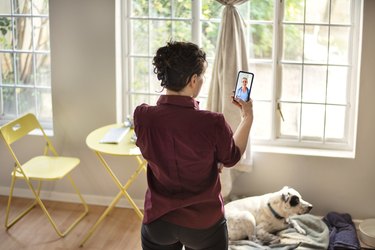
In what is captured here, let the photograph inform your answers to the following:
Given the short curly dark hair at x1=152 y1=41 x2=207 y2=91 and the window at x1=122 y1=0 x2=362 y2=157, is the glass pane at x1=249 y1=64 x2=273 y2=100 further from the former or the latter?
the short curly dark hair at x1=152 y1=41 x2=207 y2=91

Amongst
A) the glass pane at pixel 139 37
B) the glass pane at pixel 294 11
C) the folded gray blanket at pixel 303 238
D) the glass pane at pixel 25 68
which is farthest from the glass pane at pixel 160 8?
the folded gray blanket at pixel 303 238

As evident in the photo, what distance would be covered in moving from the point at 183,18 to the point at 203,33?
7.6 inches

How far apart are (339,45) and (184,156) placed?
246 centimetres

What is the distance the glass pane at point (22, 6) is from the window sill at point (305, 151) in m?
2.16

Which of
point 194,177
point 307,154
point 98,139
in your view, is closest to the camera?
point 194,177

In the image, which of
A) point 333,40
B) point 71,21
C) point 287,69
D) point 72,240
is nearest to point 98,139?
point 72,240

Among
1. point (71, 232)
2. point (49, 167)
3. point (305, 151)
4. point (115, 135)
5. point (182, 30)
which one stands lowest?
point (71, 232)

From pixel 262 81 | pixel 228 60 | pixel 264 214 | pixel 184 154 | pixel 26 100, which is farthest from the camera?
pixel 26 100

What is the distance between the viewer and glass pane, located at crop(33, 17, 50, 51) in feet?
15.0

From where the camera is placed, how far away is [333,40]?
413 cm

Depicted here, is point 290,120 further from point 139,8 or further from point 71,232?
point 71,232

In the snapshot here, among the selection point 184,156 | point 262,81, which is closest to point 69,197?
point 262,81

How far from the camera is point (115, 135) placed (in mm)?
3928

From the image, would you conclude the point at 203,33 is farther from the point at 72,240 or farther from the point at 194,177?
the point at 194,177
